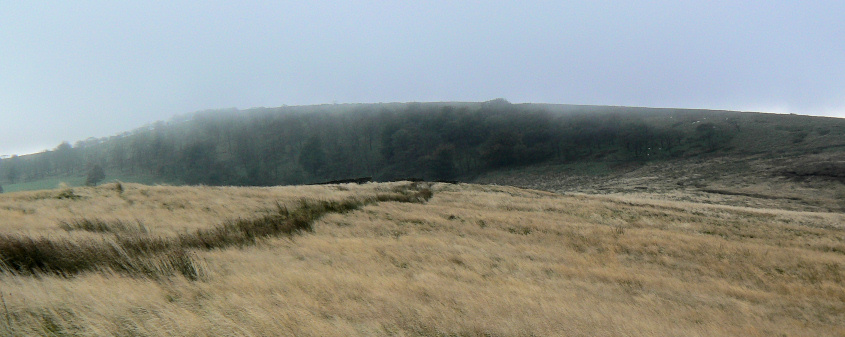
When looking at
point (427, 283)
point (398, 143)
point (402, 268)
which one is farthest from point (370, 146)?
point (427, 283)

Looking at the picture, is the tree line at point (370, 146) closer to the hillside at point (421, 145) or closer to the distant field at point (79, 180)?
the hillside at point (421, 145)

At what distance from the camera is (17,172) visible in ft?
266

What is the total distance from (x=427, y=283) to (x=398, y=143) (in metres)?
97.4

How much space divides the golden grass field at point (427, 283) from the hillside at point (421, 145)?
161ft

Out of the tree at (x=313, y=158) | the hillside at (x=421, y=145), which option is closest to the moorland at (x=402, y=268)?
the hillside at (x=421, y=145)

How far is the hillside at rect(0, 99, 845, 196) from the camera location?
2876 inches

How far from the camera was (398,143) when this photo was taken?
103375 millimetres

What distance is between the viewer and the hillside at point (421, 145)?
73.1 metres

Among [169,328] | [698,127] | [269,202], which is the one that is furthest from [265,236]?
[698,127]

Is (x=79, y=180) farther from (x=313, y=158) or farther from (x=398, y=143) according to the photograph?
(x=398, y=143)

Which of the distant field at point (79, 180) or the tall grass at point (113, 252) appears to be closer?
the tall grass at point (113, 252)

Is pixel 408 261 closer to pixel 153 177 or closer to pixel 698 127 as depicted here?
pixel 698 127

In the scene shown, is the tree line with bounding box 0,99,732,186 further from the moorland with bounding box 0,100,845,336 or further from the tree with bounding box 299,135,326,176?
the moorland with bounding box 0,100,845,336

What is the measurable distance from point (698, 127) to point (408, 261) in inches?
3641
